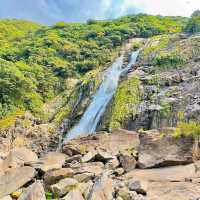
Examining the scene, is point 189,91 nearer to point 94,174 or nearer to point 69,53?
point 94,174

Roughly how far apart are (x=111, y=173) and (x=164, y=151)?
8.12 feet

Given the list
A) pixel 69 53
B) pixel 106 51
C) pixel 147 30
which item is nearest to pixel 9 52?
pixel 69 53

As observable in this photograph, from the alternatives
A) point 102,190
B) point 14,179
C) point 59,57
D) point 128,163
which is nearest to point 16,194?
point 14,179

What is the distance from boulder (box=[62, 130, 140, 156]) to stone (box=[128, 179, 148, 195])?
5.69 metres

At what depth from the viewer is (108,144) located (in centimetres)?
2342

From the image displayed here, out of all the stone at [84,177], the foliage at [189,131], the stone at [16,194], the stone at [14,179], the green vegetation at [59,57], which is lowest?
the stone at [16,194]

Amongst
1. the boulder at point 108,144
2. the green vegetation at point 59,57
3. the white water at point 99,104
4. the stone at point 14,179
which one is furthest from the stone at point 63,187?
the green vegetation at point 59,57

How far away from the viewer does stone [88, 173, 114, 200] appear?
14.9 meters

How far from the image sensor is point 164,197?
49.2 ft

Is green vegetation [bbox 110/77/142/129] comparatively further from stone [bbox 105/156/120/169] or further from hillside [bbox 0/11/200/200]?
stone [bbox 105/156/120/169]

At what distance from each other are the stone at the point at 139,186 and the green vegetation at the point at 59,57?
3481cm

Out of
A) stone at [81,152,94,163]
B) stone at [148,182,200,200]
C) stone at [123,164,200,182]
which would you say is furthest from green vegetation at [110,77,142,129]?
stone at [148,182,200,200]

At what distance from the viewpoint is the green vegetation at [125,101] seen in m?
40.9

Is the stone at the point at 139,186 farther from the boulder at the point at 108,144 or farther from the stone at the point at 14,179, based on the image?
the boulder at the point at 108,144
